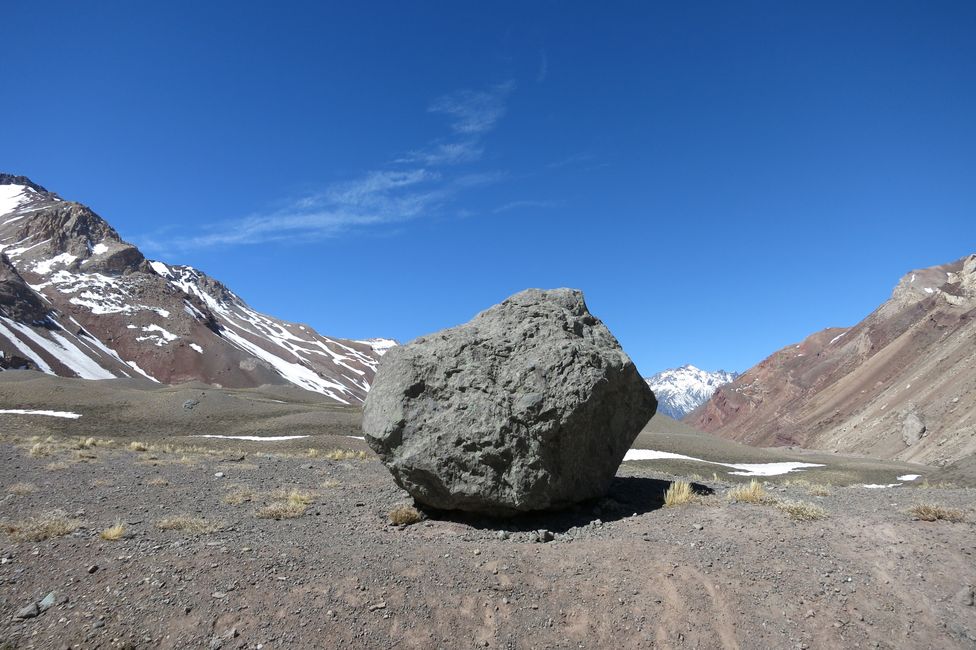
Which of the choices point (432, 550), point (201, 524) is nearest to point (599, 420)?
point (432, 550)

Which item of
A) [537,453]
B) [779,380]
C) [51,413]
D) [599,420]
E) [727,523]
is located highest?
[779,380]

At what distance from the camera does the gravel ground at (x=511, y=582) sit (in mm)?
6898

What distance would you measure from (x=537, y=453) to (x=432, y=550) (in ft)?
8.85

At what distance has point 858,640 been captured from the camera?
22.6 feet

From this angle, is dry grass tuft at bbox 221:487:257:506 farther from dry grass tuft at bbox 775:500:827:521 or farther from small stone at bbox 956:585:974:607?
small stone at bbox 956:585:974:607

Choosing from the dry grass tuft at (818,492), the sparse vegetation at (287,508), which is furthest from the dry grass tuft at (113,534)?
the dry grass tuft at (818,492)

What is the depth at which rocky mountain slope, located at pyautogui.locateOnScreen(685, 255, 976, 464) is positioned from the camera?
2061 inches

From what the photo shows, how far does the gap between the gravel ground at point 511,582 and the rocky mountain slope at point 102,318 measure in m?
97.2

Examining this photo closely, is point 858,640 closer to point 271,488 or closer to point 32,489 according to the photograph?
point 271,488

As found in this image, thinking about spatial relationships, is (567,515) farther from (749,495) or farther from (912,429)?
(912,429)

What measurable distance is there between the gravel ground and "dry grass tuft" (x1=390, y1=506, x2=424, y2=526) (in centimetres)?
21

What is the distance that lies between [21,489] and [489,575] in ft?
39.7

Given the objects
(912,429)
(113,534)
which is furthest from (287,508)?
(912,429)

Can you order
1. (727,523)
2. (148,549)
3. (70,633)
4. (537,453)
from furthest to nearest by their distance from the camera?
1. (537,453)
2. (727,523)
3. (148,549)
4. (70,633)
